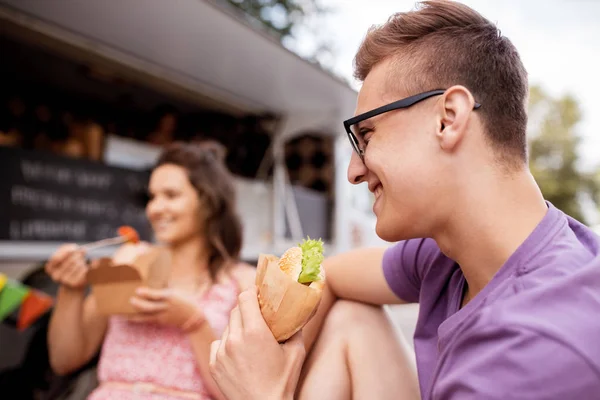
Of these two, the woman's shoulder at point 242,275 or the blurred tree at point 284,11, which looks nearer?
the woman's shoulder at point 242,275

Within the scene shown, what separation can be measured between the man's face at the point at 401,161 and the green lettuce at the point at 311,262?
0.16 m

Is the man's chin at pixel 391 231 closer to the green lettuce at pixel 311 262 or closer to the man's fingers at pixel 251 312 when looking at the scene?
the green lettuce at pixel 311 262

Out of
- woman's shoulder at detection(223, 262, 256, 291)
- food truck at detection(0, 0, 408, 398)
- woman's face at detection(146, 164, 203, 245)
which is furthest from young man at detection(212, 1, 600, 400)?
food truck at detection(0, 0, 408, 398)

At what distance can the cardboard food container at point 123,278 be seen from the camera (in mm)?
1898

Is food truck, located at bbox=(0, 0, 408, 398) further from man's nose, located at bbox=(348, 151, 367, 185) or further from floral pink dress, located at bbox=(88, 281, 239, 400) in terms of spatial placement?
man's nose, located at bbox=(348, 151, 367, 185)

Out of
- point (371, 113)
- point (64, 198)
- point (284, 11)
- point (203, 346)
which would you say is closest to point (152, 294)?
point (203, 346)

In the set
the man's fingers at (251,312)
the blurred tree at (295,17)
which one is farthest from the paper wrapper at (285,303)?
the blurred tree at (295,17)

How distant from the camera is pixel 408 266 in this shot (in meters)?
1.54

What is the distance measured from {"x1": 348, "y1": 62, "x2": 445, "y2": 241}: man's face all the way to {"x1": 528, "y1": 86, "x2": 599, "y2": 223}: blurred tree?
25654 millimetres

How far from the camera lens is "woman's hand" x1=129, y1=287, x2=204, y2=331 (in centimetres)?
188

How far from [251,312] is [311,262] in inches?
7.3

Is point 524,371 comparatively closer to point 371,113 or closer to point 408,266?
point 371,113

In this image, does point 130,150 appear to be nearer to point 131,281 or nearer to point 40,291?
point 40,291

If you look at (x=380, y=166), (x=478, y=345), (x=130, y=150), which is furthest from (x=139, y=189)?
(x=478, y=345)
